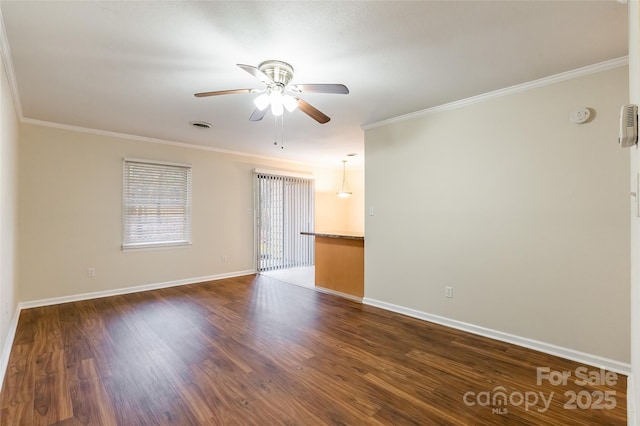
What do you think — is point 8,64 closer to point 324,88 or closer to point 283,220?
point 324,88

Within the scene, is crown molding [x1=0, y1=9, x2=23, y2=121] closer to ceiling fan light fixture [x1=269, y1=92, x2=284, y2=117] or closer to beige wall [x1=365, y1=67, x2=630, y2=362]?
ceiling fan light fixture [x1=269, y1=92, x2=284, y2=117]

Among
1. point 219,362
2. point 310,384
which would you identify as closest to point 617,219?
point 310,384

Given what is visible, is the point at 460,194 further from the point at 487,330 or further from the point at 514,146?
the point at 487,330

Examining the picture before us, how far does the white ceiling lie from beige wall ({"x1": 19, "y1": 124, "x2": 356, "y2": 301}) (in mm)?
887

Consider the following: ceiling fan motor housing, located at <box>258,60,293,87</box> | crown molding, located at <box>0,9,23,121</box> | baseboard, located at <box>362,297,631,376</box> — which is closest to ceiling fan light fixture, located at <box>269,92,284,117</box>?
ceiling fan motor housing, located at <box>258,60,293,87</box>

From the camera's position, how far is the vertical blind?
620 centimetres

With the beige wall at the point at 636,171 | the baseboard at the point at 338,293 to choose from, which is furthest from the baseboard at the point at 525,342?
the beige wall at the point at 636,171

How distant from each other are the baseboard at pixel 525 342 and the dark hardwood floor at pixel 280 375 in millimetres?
82

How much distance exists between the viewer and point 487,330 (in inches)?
117

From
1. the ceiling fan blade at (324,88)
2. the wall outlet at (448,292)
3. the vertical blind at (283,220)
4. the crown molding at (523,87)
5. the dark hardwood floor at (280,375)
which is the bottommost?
the dark hardwood floor at (280,375)

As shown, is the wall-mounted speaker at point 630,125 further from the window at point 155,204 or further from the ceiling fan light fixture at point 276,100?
the window at point 155,204

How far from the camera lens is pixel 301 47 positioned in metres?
2.15

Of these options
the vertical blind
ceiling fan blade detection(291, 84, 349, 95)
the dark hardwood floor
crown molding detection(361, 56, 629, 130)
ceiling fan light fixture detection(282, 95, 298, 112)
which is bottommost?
the dark hardwood floor

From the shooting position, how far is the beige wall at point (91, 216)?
152 inches
